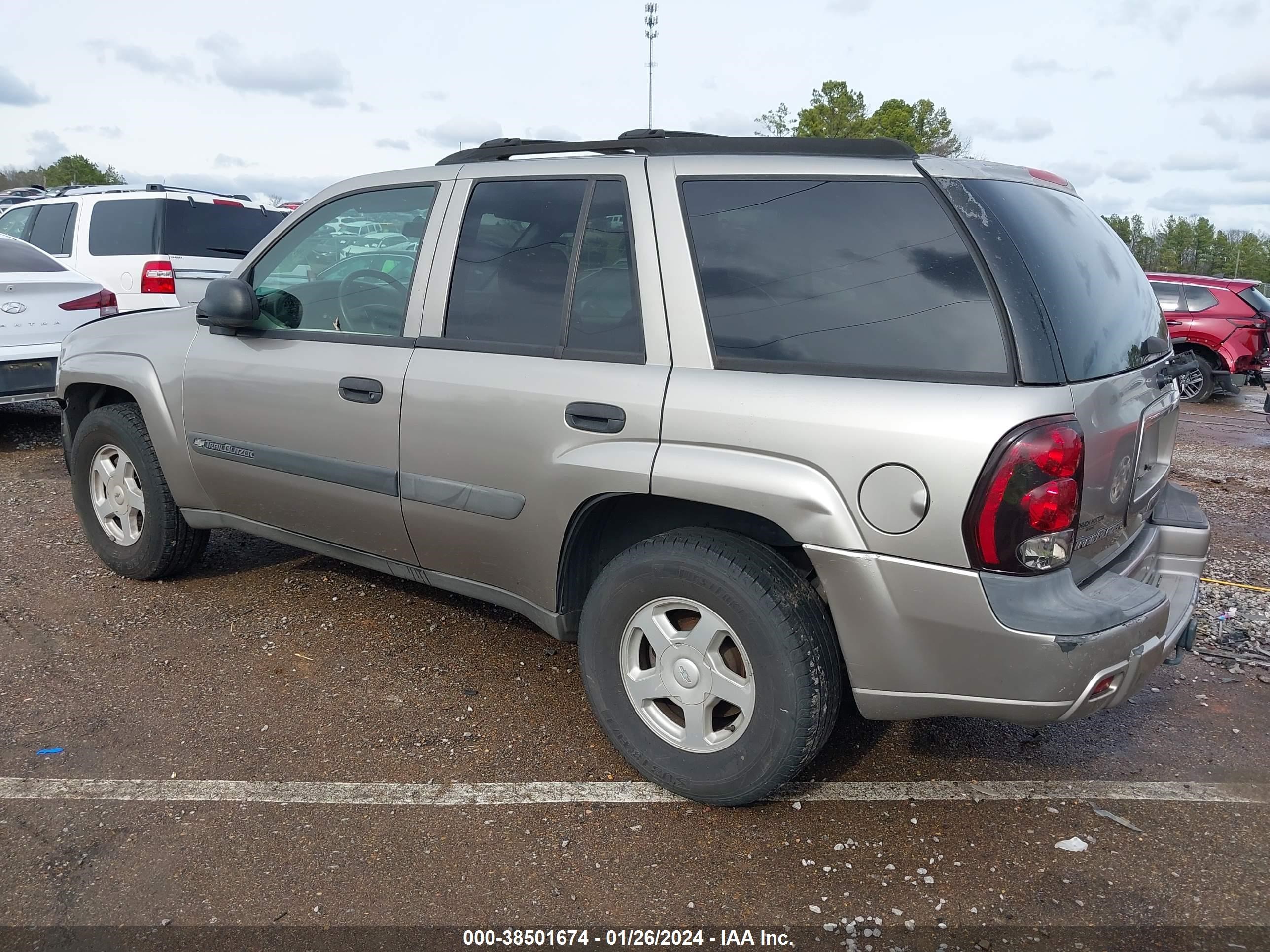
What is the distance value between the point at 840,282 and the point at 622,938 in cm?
179

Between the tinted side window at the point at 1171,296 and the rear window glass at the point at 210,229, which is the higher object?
the rear window glass at the point at 210,229

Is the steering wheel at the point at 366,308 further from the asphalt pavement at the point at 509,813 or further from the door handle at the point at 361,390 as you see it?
the asphalt pavement at the point at 509,813

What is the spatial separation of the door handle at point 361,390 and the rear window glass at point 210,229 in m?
5.86

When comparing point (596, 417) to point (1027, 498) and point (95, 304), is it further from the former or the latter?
point (95, 304)

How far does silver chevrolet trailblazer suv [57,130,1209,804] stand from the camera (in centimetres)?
241

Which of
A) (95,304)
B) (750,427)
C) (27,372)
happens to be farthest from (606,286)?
(95,304)

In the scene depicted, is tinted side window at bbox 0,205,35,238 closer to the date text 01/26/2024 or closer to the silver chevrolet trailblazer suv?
the silver chevrolet trailblazer suv

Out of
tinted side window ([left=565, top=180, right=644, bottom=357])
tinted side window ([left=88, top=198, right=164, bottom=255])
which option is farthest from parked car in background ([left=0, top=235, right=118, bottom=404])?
tinted side window ([left=565, top=180, right=644, bottom=357])

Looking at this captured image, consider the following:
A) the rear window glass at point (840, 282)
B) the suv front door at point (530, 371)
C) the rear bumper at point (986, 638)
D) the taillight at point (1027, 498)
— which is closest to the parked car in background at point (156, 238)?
the suv front door at point (530, 371)

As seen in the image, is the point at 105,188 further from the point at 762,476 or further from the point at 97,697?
the point at 762,476

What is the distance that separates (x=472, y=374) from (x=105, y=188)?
8360mm

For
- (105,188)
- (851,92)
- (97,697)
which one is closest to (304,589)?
(97,697)

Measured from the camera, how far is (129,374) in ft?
14.0

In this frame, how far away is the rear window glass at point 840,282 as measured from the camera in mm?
2459
